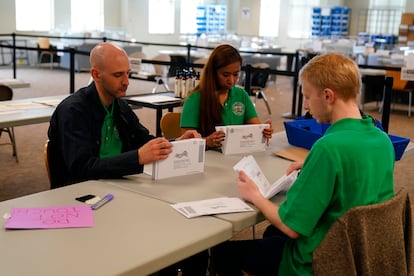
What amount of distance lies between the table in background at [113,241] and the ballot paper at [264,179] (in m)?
0.33

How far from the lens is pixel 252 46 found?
13844mm

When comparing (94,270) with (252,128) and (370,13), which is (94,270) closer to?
(252,128)

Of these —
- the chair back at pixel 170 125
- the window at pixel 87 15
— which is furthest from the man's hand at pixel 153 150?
the window at pixel 87 15

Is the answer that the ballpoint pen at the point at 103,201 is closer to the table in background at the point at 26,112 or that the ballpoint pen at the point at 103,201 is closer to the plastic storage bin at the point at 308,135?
the plastic storage bin at the point at 308,135

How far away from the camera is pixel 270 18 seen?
59.1 feet

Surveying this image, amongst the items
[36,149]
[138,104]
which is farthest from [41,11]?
[138,104]

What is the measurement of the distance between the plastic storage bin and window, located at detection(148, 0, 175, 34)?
13543 mm

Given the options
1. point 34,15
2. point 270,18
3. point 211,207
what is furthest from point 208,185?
point 270,18

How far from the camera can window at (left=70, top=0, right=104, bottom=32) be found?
1448 cm

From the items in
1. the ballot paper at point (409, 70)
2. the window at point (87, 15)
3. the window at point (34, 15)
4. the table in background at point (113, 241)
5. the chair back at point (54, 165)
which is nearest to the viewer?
the table in background at point (113, 241)

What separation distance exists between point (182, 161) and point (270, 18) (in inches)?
647

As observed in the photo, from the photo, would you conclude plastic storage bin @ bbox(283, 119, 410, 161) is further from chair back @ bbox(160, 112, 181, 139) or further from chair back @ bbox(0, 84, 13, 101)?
chair back @ bbox(0, 84, 13, 101)

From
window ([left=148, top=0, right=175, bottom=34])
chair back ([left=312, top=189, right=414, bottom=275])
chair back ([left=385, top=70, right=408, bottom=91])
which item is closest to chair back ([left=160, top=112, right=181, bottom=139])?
chair back ([left=312, top=189, right=414, bottom=275])

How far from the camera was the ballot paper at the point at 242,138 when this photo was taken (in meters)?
2.59
